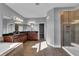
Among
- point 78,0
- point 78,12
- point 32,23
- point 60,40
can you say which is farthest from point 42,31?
point 78,0

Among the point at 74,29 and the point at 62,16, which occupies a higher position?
the point at 62,16

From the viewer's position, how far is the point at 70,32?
575 cm

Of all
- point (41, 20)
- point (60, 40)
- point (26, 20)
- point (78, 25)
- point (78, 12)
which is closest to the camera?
point (78, 25)

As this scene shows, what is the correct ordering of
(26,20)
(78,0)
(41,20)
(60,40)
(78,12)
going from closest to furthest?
(78,0) → (78,12) → (60,40) → (26,20) → (41,20)

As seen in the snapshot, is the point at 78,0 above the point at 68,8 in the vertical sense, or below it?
below

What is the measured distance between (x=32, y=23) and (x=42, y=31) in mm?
1764

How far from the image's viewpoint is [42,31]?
32.5 feet

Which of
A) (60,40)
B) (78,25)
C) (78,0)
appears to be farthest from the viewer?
(60,40)

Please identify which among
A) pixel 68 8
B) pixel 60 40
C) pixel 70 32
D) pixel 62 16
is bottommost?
pixel 60 40

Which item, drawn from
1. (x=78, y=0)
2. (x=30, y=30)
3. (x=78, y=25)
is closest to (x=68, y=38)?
(x=78, y=25)

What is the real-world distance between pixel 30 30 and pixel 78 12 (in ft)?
11.9

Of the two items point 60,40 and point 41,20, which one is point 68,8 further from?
point 41,20

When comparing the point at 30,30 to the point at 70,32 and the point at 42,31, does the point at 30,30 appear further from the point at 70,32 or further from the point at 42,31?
the point at 70,32

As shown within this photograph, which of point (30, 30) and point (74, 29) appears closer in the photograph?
point (74, 29)
